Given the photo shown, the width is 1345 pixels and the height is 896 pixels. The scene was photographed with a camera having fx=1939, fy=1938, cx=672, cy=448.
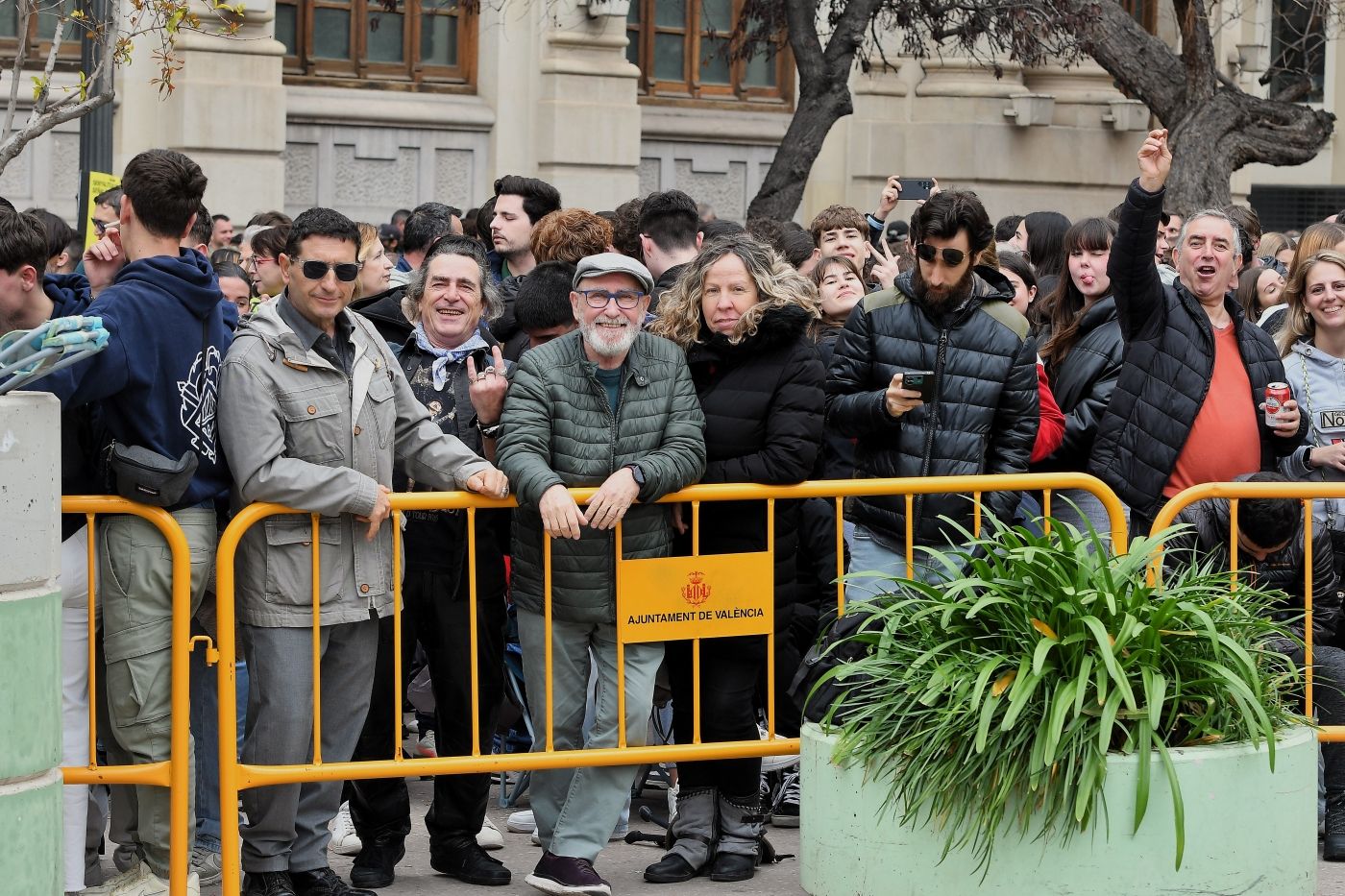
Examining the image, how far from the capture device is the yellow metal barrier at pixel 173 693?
18.1 feet

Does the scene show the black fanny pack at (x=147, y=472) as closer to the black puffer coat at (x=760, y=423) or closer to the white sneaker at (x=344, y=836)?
the white sneaker at (x=344, y=836)

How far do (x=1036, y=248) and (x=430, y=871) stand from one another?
4.86 meters

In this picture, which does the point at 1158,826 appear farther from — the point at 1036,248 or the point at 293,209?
the point at 293,209

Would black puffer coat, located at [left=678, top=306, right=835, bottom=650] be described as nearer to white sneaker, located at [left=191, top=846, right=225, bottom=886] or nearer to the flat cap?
the flat cap

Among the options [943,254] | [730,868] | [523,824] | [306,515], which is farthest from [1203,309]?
[306,515]

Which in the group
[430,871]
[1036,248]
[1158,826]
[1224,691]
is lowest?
[430,871]

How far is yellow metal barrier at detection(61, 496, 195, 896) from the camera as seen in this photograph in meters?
5.52

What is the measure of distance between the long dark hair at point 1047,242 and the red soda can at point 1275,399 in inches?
112

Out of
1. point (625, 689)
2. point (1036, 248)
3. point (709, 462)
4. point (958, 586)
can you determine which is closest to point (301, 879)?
point (625, 689)

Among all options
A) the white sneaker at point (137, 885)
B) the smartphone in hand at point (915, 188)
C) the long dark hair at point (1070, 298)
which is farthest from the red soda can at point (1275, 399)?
the white sneaker at point (137, 885)

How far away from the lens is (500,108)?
18.4 metres

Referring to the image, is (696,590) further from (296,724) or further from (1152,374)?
(1152,374)

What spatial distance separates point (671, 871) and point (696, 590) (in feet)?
3.03

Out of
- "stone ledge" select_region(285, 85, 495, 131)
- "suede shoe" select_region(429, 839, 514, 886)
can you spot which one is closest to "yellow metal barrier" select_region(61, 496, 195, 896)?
"suede shoe" select_region(429, 839, 514, 886)
